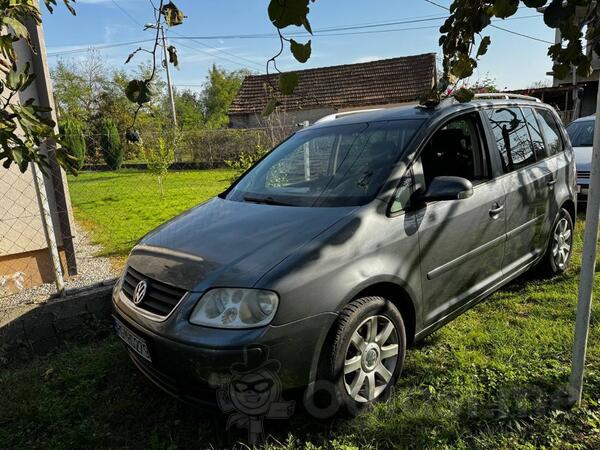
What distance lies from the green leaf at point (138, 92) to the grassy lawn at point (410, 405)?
69.4 inches

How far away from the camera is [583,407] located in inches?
96.7

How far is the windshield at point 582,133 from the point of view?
7.86 meters

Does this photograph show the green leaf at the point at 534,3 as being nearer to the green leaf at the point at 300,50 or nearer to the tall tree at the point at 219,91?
the green leaf at the point at 300,50

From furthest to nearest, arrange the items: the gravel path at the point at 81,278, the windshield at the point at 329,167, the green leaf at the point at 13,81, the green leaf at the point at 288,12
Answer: the gravel path at the point at 81,278
the windshield at the point at 329,167
the green leaf at the point at 13,81
the green leaf at the point at 288,12

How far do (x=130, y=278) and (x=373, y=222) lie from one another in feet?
5.02

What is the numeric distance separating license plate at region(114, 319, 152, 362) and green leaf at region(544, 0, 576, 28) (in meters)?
2.42

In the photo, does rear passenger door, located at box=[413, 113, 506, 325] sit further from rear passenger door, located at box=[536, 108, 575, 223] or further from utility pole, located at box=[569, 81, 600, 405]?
rear passenger door, located at box=[536, 108, 575, 223]

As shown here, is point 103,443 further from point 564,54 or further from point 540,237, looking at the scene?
point 540,237

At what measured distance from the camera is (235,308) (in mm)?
2141

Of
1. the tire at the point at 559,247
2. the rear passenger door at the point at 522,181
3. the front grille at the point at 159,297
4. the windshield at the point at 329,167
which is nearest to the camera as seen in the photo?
the front grille at the point at 159,297

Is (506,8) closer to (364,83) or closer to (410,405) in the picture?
(410,405)

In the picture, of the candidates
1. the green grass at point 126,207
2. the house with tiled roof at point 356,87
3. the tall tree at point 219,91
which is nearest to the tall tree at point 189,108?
the tall tree at point 219,91

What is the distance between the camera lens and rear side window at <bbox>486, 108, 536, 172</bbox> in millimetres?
3566

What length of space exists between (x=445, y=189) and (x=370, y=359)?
112 cm
